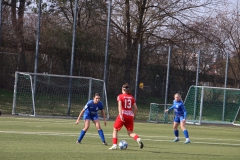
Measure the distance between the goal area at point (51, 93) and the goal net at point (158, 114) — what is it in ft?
10.0

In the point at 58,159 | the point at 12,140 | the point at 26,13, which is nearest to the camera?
the point at 58,159

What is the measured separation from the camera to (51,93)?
27812mm

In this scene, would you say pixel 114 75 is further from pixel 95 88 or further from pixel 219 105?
pixel 219 105

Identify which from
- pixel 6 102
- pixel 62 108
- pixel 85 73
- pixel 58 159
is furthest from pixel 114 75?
pixel 58 159

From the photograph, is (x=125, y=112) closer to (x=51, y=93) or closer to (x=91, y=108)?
(x=91, y=108)

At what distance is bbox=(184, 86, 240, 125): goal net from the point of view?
30.8 metres

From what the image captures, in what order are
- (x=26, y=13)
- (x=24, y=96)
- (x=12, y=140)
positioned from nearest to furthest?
(x=12, y=140), (x=24, y=96), (x=26, y=13)

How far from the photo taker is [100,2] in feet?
116

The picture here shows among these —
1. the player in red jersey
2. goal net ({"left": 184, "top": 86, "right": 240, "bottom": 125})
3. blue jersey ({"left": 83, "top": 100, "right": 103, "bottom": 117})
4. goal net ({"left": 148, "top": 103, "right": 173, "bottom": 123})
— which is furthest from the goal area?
the player in red jersey

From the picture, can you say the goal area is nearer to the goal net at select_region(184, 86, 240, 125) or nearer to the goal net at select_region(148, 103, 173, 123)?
the goal net at select_region(148, 103, 173, 123)

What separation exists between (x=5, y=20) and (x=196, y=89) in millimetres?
12109


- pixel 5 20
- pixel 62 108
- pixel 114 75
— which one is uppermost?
pixel 5 20

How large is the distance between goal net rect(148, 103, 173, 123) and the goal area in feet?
10.0

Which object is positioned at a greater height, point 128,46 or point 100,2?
point 100,2
